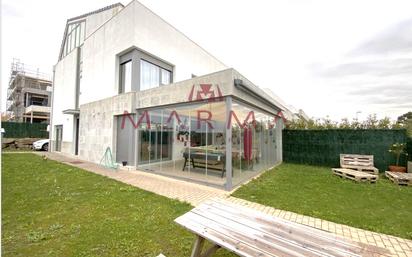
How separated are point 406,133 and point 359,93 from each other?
1454 centimetres

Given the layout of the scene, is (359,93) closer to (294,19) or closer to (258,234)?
(294,19)

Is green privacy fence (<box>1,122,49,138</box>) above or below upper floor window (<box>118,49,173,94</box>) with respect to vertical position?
below

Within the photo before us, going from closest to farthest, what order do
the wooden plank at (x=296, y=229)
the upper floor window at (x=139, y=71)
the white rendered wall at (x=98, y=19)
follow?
the wooden plank at (x=296, y=229) < the upper floor window at (x=139, y=71) < the white rendered wall at (x=98, y=19)

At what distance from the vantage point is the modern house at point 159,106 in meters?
7.42

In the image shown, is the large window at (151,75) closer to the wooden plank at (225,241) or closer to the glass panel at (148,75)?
the glass panel at (148,75)

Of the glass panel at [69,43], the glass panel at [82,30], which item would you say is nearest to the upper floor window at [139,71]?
the glass panel at [82,30]

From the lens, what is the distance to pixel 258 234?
7.73 ft

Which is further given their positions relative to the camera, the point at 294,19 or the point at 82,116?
the point at 82,116

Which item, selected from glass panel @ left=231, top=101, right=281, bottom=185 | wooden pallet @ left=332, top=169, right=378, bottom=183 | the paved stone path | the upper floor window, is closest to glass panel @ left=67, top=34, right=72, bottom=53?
the upper floor window

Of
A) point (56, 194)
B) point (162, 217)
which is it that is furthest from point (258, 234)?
point (56, 194)

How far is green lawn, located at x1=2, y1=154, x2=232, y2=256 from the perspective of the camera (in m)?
3.27

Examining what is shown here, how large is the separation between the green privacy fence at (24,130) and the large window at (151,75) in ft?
71.2

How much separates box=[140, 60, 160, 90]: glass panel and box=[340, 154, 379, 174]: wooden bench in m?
11.4

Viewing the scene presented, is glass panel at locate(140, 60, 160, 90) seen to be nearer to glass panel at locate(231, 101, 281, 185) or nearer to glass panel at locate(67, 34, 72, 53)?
glass panel at locate(231, 101, 281, 185)
